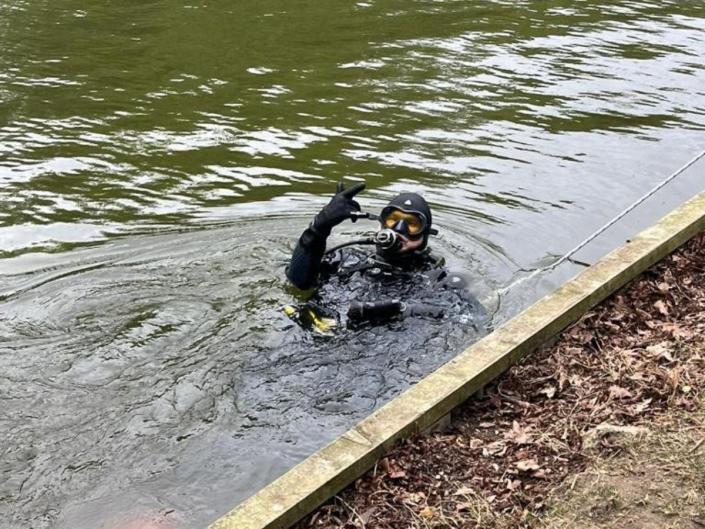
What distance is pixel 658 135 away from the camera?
1014 cm

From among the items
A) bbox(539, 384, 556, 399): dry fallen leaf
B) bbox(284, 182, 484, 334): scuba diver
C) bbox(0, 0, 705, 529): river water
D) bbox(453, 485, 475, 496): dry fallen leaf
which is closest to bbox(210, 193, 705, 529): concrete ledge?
bbox(539, 384, 556, 399): dry fallen leaf

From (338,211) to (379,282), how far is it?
29.9 inches

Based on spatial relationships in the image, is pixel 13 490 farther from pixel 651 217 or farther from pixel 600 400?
pixel 651 217

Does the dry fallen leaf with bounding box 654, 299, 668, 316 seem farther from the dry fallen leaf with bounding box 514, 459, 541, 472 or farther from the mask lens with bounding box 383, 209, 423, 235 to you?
the dry fallen leaf with bounding box 514, 459, 541, 472

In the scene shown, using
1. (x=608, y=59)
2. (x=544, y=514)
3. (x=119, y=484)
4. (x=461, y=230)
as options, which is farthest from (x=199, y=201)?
(x=608, y=59)

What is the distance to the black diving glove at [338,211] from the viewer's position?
5.59 metres

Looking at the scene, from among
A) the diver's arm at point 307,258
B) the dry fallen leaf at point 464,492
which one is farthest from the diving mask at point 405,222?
the dry fallen leaf at point 464,492

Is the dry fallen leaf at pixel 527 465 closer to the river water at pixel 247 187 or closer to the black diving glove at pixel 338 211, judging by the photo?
the river water at pixel 247 187

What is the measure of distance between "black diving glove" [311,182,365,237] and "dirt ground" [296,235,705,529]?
1.60m

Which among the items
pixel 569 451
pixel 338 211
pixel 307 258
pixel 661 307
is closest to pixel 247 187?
pixel 307 258

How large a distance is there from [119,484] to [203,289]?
7.65 feet

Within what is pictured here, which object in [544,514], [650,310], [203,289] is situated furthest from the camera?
[203,289]

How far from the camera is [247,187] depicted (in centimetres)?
841

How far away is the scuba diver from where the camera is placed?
578 cm
